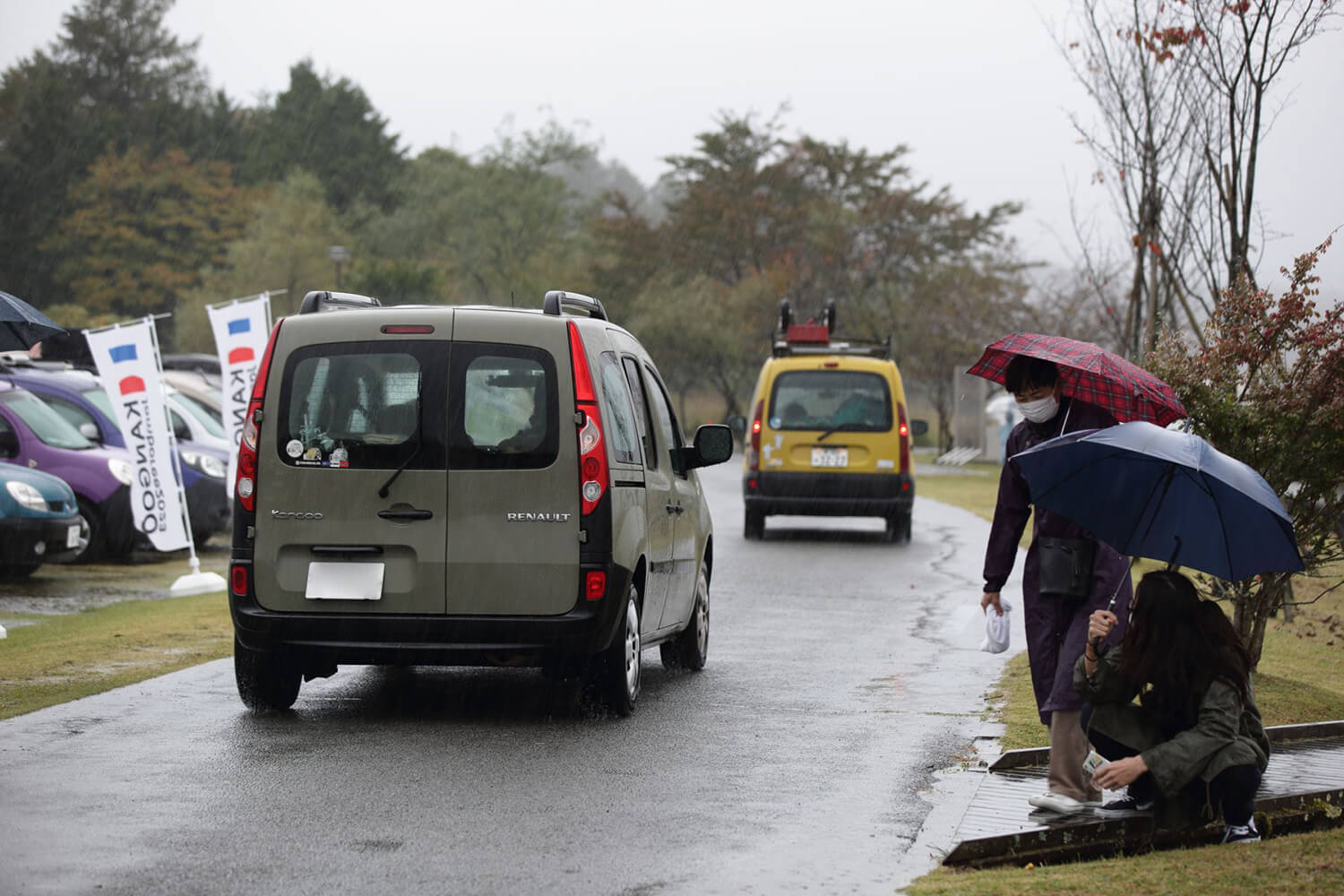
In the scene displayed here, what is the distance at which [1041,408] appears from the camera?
6223 mm

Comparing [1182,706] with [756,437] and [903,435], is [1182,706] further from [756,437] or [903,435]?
[756,437]

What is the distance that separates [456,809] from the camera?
6309 millimetres

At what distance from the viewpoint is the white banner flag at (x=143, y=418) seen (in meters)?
16.0

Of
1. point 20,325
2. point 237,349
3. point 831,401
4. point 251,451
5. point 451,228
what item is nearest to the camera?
point 251,451

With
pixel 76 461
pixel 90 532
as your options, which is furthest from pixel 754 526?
pixel 76 461

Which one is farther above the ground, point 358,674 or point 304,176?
point 304,176

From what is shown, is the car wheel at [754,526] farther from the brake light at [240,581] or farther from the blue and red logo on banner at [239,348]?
the brake light at [240,581]

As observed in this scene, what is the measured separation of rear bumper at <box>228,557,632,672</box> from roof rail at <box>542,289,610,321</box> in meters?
1.26

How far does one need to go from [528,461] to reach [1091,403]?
274 cm

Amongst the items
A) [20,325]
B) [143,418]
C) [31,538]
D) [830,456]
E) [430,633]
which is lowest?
[31,538]

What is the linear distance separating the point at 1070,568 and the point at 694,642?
4.50m

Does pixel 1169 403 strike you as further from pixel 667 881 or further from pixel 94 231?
pixel 94 231

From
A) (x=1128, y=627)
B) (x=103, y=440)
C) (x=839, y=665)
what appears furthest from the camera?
(x=103, y=440)

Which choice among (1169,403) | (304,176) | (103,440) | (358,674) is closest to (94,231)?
(304,176)
